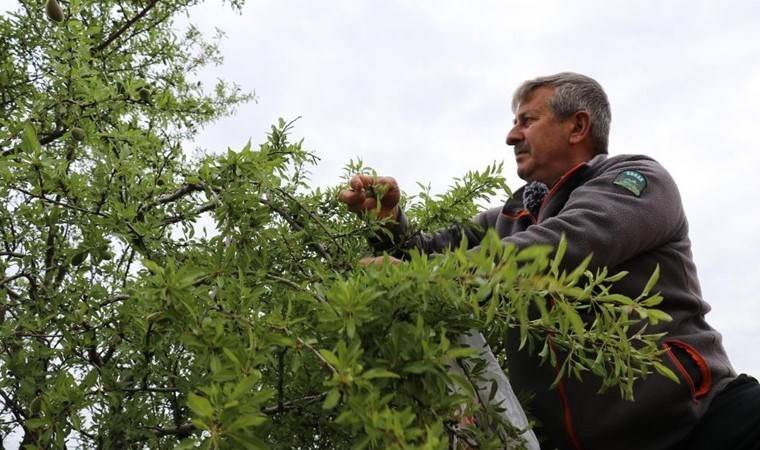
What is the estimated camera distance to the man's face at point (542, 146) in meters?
2.68

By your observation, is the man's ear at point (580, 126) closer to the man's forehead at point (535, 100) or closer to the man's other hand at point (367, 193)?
the man's forehead at point (535, 100)

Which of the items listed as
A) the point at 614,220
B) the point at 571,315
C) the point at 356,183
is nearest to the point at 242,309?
the point at 571,315

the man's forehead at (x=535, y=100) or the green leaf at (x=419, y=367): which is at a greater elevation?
the man's forehead at (x=535, y=100)

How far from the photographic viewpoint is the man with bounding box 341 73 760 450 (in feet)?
6.83

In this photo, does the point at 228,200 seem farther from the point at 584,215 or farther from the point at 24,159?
the point at 584,215

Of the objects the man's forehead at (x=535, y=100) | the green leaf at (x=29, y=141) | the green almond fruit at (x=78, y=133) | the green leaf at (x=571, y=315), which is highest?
the green almond fruit at (x=78, y=133)

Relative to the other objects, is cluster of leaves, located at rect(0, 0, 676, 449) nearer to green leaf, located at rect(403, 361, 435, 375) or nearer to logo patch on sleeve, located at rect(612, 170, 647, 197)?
green leaf, located at rect(403, 361, 435, 375)

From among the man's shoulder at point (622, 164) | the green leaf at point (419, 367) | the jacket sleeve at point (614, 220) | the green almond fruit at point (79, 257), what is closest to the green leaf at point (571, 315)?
the green leaf at point (419, 367)

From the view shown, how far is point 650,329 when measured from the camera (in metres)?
2.22

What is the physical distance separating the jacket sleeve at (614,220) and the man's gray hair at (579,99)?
400 millimetres

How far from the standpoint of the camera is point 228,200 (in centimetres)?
179

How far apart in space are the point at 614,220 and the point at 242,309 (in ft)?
3.53

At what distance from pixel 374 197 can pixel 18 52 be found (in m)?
2.34

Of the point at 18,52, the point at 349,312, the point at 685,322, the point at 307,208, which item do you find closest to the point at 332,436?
the point at 307,208
